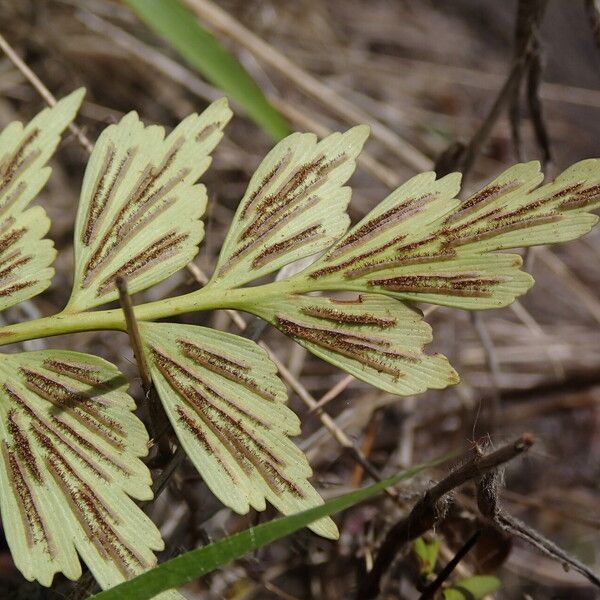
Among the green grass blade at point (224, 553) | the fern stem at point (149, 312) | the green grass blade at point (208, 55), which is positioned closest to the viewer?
the green grass blade at point (224, 553)

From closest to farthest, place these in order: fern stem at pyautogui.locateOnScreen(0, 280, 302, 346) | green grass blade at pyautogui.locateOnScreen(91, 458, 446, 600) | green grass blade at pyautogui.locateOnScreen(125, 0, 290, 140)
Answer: green grass blade at pyautogui.locateOnScreen(91, 458, 446, 600) < fern stem at pyautogui.locateOnScreen(0, 280, 302, 346) < green grass blade at pyautogui.locateOnScreen(125, 0, 290, 140)

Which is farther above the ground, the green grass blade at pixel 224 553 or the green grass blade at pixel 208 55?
the green grass blade at pixel 208 55

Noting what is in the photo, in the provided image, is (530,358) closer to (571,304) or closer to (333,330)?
(571,304)

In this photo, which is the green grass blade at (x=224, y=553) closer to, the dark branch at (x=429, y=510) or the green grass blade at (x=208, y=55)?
the dark branch at (x=429, y=510)

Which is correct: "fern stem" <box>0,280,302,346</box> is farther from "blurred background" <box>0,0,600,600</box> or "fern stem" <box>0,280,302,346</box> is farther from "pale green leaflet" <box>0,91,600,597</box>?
"blurred background" <box>0,0,600,600</box>

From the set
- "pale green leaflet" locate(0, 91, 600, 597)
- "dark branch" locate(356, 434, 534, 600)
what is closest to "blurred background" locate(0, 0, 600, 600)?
"dark branch" locate(356, 434, 534, 600)

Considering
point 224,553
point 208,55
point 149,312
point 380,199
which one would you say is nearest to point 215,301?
point 149,312

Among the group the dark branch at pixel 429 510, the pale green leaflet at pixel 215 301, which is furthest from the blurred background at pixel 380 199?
the pale green leaflet at pixel 215 301
